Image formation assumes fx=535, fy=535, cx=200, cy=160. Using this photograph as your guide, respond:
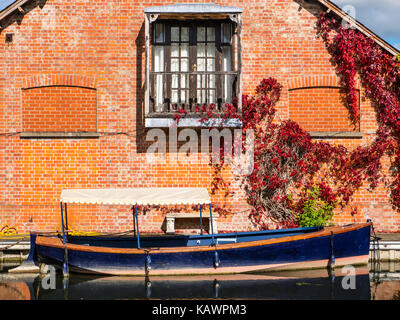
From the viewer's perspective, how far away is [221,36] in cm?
1502

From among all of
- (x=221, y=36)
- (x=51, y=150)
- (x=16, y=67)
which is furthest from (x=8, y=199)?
(x=221, y=36)

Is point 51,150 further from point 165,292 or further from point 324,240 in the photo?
point 324,240

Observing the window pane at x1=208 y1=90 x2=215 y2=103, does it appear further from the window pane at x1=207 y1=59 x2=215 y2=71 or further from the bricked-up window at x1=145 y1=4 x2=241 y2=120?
the window pane at x1=207 y1=59 x2=215 y2=71

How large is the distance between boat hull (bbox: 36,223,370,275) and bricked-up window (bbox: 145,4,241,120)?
4.27 metres

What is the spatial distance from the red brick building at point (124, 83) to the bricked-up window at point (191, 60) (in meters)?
0.03

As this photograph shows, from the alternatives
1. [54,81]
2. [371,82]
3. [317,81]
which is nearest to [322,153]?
[317,81]

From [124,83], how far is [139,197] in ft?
14.1

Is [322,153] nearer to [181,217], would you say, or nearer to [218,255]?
[181,217]

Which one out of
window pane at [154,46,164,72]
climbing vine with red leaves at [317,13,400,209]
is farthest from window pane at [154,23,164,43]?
climbing vine with red leaves at [317,13,400,209]

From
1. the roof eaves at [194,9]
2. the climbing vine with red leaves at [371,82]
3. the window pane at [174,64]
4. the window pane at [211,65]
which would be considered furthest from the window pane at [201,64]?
the climbing vine with red leaves at [371,82]

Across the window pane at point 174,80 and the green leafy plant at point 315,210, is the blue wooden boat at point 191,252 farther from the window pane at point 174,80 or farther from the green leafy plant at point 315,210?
the window pane at point 174,80

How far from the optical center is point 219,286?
11.4 meters

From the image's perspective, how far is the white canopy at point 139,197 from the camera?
39.2ft

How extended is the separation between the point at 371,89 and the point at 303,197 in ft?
11.7
